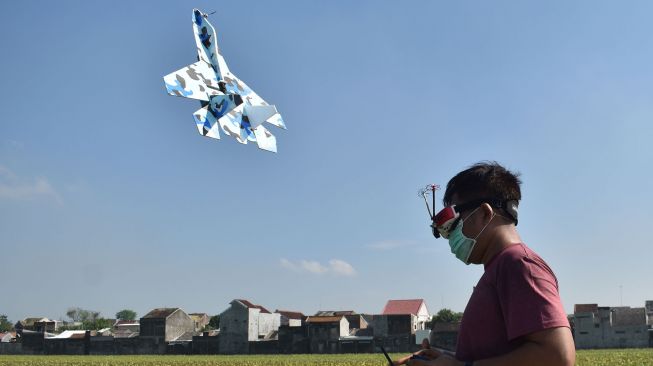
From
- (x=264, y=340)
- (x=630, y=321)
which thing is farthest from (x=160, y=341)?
(x=630, y=321)

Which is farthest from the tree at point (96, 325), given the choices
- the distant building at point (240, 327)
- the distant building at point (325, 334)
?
the distant building at point (325, 334)

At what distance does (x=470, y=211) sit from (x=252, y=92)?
8.73ft

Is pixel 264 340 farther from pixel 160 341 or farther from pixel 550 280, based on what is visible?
pixel 550 280

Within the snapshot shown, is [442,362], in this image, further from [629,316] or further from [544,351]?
[629,316]

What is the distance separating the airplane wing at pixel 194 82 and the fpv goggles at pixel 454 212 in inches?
90.2

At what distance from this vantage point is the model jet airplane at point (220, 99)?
451 cm

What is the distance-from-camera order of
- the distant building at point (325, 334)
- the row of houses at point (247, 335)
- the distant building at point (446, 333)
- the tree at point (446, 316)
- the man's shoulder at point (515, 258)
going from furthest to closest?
the tree at point (446, 316)
the distant building at point (325, 334)
the row of houses at point (247, 335)
the distant building at point (446, 333)
the man's shoulder at point (515, 258)

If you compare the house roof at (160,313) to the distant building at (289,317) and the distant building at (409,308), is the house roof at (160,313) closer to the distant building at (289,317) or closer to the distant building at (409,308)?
the distant building at (289,317)

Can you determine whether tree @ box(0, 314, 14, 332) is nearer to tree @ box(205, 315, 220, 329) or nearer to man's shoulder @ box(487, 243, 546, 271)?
tree @ box(205, 315, 220, 329)

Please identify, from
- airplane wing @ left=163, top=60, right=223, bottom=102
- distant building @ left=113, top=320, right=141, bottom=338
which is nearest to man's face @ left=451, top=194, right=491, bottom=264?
airplane wing @ left=163, top=60, right=223, bottom=102

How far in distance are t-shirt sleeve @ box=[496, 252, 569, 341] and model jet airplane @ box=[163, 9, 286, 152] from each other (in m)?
2.61

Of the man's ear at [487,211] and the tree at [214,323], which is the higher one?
the man's ear at [487,211]

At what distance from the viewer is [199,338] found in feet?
253

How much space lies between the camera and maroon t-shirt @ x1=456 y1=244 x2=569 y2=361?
2.22 metres
